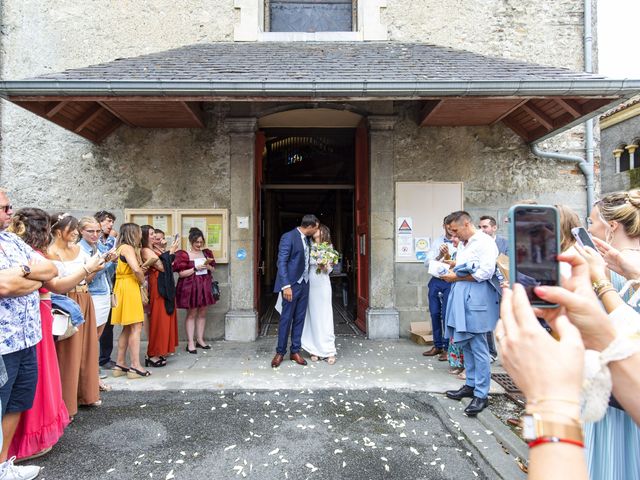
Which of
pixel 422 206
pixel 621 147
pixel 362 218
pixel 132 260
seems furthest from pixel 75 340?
pixel 621 147

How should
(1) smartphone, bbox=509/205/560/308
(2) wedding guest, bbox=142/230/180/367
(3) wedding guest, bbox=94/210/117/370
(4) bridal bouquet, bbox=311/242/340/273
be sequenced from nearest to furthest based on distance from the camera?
1. (1) smartphone, bbox=509/205/560/308
2. (3) wedding guest, bbox=94/210/117/370
3. (2) wedding guest, bbox=142/230/180/367
4. (4) bridal bouquet, bbox=311/242/340/273

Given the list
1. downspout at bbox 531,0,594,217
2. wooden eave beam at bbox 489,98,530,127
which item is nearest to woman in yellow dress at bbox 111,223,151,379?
wooden eave beam at bbox 489,98,530,127

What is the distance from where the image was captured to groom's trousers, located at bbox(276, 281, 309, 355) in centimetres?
533

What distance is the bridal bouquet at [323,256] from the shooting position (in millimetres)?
5406

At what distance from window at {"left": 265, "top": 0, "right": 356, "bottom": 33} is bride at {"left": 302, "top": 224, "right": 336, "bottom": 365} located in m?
4.47

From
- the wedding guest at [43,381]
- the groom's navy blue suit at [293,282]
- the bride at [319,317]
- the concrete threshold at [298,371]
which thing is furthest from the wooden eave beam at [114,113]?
the concrete threshold at [298,371]

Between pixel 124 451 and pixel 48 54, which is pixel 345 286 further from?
pixel 48 54

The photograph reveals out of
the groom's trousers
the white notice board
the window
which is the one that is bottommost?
the groom's trousers

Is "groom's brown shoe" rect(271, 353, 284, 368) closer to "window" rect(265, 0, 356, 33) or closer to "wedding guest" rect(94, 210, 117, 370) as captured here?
"wedding guest" rect(94, 210, 117, 370)

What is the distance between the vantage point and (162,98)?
484 cm

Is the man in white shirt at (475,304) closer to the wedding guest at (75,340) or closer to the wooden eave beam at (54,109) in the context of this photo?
the wedding guest at (75,340)

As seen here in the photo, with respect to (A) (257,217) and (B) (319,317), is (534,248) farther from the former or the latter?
(A) (257,217)

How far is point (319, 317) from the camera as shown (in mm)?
5516

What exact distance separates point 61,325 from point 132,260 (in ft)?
4.45
